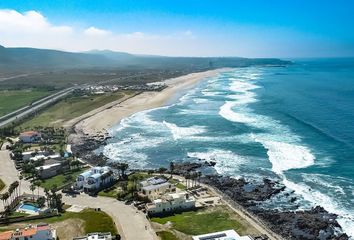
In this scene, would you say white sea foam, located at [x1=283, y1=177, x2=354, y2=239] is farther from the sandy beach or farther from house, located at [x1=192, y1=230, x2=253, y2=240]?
the sandy beach

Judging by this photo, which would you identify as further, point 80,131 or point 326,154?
point 80,131

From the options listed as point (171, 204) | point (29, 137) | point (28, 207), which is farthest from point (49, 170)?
point (171, 204)

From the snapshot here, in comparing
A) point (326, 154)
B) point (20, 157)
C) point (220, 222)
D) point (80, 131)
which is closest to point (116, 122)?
point (80, 131)

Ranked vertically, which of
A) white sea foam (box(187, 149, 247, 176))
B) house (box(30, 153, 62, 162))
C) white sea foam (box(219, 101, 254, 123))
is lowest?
house (box(30, 153, 62, 162))

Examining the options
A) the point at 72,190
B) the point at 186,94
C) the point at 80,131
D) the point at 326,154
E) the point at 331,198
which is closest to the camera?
the point at 331,198

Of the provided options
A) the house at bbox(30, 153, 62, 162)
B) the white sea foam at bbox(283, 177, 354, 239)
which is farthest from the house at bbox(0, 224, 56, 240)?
the white sea foam at bbox(283, 177, 354, 239)

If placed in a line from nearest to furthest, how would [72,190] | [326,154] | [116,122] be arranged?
1. [72,190]
2. [326,154]
3. [116,122]

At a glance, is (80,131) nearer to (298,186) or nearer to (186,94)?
(298,186)

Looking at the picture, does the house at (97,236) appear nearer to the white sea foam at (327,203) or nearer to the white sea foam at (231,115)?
the white sea foam at (327,203)
